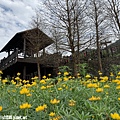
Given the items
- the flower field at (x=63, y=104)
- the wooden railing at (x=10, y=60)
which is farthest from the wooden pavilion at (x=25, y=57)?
the flower field at (x=63, y=104)

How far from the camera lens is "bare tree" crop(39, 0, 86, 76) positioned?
27.1ft

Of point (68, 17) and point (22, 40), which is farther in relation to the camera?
point (22, 40)

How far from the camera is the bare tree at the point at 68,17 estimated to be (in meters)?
8.25

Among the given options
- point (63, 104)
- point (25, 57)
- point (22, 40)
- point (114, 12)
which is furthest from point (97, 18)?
point (63, 104)

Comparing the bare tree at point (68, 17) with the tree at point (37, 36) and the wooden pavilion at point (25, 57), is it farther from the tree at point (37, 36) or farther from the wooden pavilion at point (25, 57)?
the wooden pavilion at point (25, 57)

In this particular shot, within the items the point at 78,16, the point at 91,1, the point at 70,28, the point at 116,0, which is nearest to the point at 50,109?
the point at 70,28

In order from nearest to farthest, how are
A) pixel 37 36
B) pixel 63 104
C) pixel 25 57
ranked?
pixel 63 104 < pixel 37 36 < pixel 25 57

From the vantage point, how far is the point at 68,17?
8.24m

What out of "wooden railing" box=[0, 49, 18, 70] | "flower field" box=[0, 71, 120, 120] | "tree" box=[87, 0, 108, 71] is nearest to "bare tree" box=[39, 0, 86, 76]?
"tree" box=[87, 0, 108, 71]

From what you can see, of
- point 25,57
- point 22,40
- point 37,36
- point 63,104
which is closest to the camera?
point 63,104

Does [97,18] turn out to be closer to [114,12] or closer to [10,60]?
[114,12]

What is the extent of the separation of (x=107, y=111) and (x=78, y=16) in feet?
23.9

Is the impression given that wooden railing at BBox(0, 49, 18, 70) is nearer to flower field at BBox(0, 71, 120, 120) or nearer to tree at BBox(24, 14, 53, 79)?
tree at BBox(24, 14, 53, 79)

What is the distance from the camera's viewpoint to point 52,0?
29.0 feet
